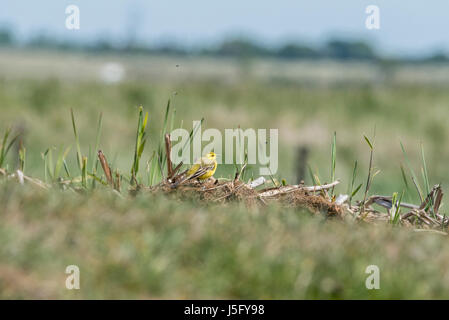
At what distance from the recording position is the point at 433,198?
4.01 meters

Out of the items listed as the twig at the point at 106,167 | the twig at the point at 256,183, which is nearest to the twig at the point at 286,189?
the twig at the point at 256,183

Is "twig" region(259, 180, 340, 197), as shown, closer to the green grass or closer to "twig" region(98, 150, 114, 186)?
the green grass

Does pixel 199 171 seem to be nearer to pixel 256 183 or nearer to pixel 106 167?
pixel 256 183

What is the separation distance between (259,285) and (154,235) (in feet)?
1.61

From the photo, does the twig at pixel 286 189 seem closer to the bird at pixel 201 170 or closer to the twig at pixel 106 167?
the bird at pixel 201 170

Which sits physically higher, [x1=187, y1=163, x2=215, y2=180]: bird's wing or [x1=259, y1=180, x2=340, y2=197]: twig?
[x1=187, y1=163, x2=215, y2=180]: bird's wing

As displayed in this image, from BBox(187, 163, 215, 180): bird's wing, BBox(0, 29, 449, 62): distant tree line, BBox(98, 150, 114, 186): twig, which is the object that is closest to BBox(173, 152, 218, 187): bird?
BBox(187, 163, 215, 180): bird's wing

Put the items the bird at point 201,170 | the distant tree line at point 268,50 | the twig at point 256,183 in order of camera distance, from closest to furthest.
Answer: the bird at point 201,170
the twig at point 256,183
the distant tree line at point 268,50

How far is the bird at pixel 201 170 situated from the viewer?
12.5ft

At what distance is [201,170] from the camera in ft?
12.6

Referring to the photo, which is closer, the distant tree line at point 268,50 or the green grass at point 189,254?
the green grass at point 189,254

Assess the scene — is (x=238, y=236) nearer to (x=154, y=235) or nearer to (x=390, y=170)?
(x=154, y=235)

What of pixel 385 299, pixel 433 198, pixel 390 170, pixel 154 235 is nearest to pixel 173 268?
pixel 154 235

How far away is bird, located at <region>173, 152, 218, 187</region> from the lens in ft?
12.5
